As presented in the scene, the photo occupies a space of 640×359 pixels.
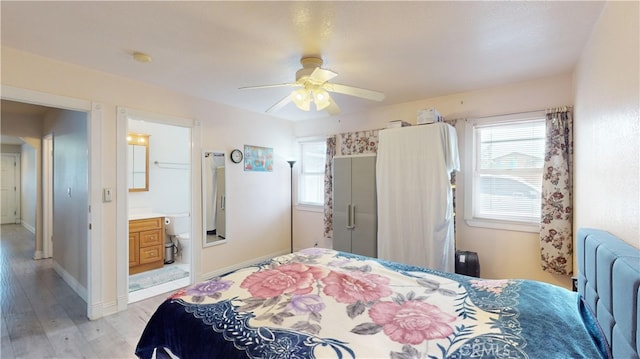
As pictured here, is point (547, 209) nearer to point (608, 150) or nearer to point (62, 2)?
point (608, 150)

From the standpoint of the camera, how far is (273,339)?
1188 mm

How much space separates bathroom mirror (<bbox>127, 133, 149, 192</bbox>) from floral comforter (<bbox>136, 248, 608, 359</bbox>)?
143 inches

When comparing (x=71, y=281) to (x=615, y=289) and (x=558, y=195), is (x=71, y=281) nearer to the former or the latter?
(x=615, y=289)

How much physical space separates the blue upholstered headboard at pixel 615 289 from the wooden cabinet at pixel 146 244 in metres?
4.78

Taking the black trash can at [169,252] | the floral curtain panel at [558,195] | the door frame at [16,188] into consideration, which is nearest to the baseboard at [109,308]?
the black trash can at [169,252]

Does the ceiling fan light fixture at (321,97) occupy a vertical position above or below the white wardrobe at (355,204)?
above

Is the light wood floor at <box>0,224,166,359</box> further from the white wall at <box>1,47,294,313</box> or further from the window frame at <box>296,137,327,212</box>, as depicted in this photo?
the window frame at <box>296,137,327,212</box>

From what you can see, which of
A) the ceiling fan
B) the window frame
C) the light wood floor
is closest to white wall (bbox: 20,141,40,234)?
the light wood floor

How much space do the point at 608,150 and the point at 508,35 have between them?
1.02 meters

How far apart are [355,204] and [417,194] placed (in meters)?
0.91

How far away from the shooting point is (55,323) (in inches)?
104

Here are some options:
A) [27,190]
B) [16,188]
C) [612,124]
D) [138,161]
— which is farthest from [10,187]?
[612,124]

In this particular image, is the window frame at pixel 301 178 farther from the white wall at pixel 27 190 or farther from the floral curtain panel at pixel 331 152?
the white wall at pixel 27 190

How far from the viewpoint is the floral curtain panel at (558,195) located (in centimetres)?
266
